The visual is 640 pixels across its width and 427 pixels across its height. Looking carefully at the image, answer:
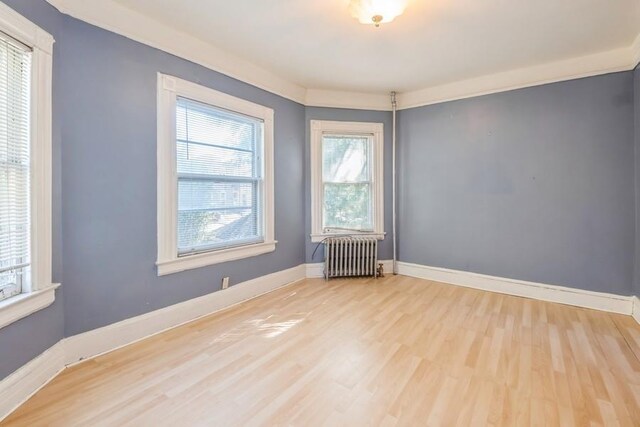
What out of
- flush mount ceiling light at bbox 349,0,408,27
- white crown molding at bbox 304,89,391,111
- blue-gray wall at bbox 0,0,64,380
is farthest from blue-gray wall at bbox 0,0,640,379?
flush mount ceiling light at bbox 349,0,408,27

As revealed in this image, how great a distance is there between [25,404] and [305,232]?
302cm

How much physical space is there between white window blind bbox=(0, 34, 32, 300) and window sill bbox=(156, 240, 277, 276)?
0.89 m

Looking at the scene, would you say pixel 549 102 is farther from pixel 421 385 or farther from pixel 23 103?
pixel 23 103

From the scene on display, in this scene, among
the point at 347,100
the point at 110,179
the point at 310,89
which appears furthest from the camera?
the point at 347,100

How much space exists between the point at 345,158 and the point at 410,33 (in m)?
1.89

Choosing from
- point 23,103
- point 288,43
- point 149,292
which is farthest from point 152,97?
point 149,292

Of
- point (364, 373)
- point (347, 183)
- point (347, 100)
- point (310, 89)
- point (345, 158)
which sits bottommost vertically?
point (364, 373)

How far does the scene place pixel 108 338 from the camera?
2256 millimetres

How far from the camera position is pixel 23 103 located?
5.86 ft

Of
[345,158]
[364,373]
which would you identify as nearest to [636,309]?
[364,373]

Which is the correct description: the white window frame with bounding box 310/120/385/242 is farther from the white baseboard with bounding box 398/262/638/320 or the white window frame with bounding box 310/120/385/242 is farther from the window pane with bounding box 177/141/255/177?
the window pane with bounding box 177/141/255/177

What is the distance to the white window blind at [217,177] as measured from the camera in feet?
9.16

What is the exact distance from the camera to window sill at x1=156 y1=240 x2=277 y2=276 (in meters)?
2.62

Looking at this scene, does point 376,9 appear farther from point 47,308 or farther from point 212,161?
point 47,308
